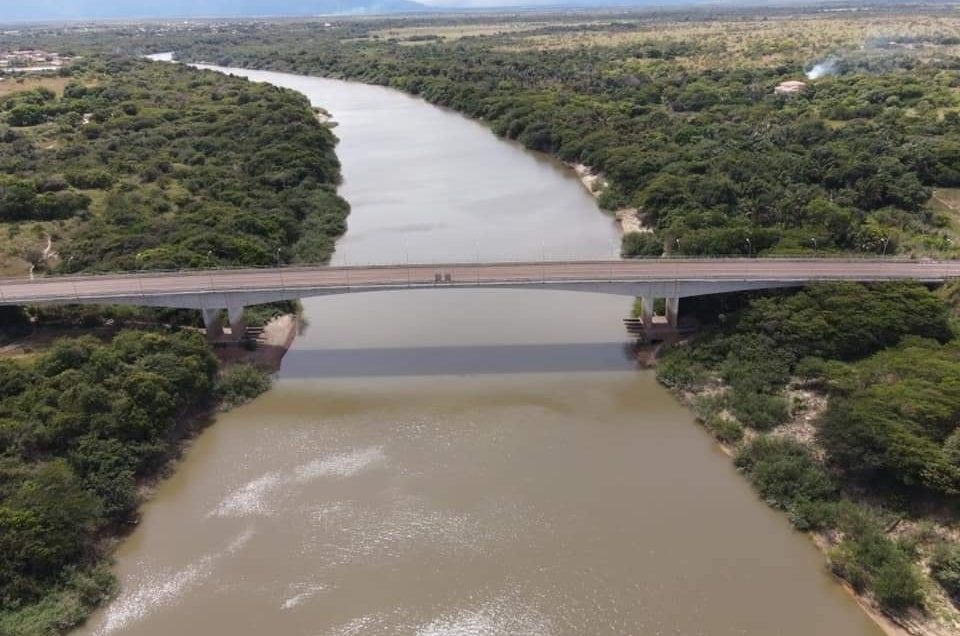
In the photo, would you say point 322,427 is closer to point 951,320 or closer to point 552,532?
point 552,532

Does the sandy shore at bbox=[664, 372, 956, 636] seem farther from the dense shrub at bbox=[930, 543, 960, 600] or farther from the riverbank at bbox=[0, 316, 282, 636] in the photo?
the riverbank at bbox=[0, 316, 282, 636]

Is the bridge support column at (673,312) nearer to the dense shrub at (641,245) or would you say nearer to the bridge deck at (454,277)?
the bridge deck at (454,277)

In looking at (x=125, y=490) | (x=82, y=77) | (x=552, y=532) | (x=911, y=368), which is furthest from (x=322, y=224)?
(x=82, y=77)

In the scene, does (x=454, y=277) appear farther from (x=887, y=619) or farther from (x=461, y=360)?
(x=887, y=619)

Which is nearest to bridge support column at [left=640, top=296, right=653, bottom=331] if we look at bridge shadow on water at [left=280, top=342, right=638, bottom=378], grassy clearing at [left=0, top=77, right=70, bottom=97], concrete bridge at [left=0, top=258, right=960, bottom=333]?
concrete bridge at [left=0, top=258, right=960, bottom=333]

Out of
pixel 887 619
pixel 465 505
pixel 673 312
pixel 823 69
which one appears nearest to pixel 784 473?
pixel 887 619
